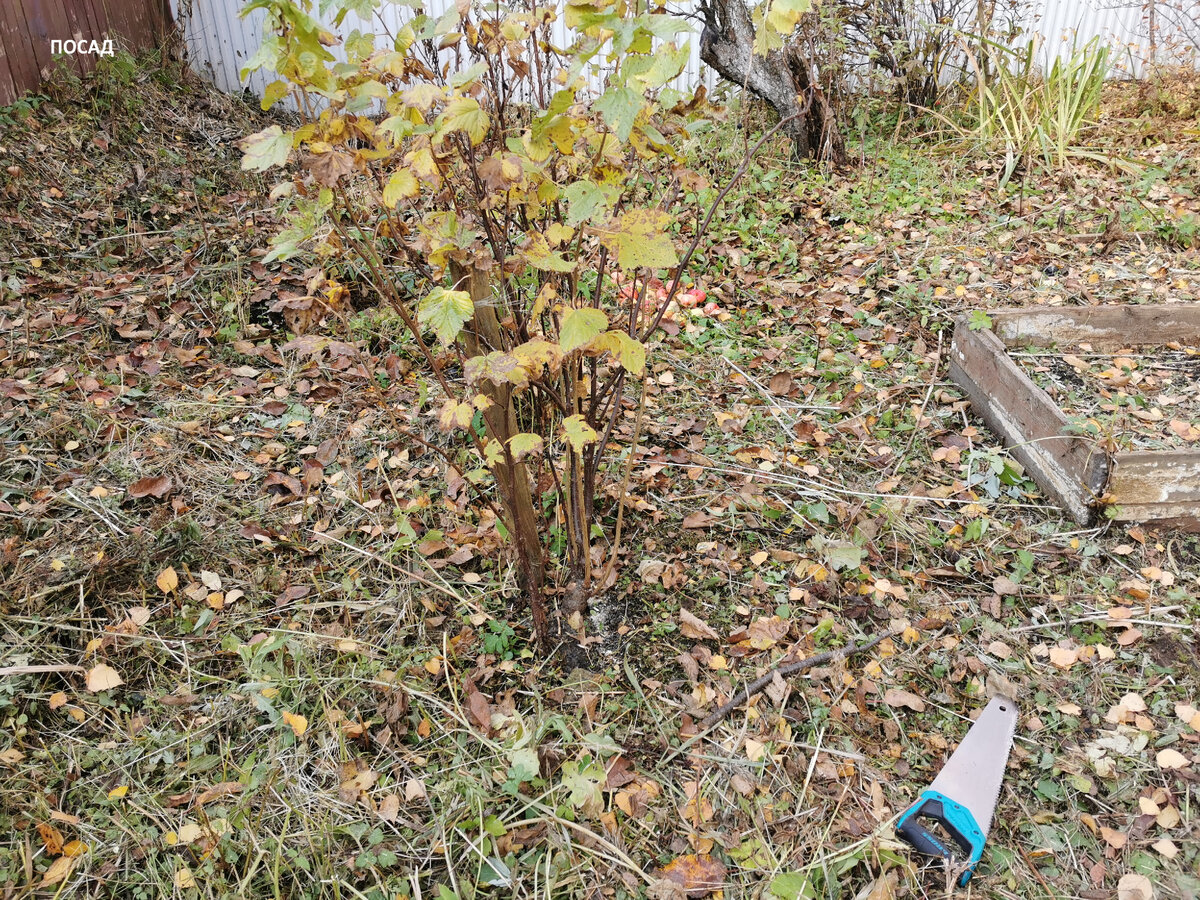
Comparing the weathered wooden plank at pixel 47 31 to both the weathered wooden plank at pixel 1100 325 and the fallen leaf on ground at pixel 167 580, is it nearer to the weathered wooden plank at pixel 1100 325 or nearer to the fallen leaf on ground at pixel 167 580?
the fallen leaf on ground at pixel 167 580

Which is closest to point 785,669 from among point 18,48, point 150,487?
point 150,487

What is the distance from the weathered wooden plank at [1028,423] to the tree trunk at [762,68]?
7.80 ft

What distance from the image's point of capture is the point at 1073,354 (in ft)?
10.8

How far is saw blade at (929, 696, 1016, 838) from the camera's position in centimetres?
182

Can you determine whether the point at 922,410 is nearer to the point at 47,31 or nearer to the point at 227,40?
the point at 47,31

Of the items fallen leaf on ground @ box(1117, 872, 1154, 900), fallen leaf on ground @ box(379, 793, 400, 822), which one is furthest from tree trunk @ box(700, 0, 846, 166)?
fallen leaf on ground @ box(379, 793, 400, 822)

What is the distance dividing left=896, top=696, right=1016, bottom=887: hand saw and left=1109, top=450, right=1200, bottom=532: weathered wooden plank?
34.8 inches

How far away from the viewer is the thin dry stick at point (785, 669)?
2.04 meters

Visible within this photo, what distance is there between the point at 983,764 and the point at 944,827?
0.22 metres

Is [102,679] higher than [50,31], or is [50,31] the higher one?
[50,31]

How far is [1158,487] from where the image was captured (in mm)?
2457

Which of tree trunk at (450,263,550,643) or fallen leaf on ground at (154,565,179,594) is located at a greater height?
tree trunk at (450,263,550,643)

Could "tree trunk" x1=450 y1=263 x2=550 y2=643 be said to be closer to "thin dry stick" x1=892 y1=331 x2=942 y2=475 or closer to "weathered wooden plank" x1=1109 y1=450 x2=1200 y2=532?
"thin dry stick" x1=892 y1=331 x2=942 y2=475

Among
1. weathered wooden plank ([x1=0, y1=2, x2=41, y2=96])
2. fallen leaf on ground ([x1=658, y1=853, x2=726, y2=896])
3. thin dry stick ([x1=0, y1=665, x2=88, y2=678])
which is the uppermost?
weathered wooden plank ([x1=0, y1=2, x2=41, y2=96])
